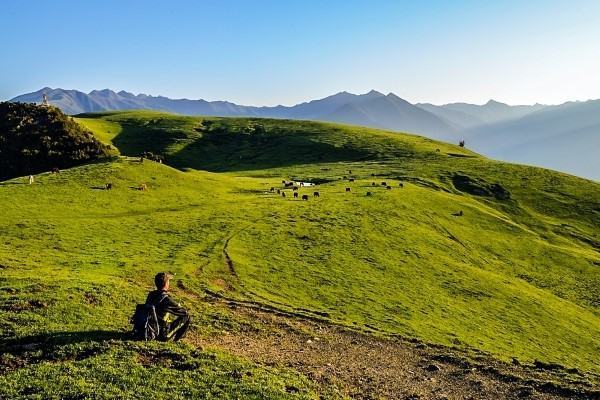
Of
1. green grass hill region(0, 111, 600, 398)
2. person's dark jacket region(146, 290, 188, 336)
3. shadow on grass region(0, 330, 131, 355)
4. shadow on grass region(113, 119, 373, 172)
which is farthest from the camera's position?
shadow on grass region(113, 119, 373, 172)

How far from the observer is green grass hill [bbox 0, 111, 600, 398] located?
78.0 ft

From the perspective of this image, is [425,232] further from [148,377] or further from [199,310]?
[148,377]

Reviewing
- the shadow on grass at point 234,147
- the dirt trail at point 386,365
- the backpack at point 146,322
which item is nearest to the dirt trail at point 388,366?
the dirt trail at point 386,365

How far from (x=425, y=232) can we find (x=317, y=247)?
2177cm

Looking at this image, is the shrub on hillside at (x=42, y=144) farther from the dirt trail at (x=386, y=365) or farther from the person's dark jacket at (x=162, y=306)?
the person's dark jacket at (x=162, y=306)

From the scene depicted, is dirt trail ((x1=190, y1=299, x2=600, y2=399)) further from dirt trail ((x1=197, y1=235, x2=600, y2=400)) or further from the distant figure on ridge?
the distant figure on ridge

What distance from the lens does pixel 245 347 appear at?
27.8 metres

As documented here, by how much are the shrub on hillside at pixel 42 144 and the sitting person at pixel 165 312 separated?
2926 inches

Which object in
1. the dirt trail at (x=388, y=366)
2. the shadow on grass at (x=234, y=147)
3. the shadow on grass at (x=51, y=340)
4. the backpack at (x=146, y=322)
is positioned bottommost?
the dirt trail at (x=388, y=366)

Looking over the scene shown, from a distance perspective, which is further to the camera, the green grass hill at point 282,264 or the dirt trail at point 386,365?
the dirt trail at point 386,365

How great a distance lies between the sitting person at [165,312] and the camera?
24672 millimetres

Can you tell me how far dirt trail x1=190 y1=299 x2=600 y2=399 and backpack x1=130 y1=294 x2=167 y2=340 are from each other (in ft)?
9.34

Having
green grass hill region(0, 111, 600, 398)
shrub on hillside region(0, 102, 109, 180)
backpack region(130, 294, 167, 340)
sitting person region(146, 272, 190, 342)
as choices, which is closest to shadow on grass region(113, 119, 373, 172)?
green grass hill region(0, 111, 600, 398)

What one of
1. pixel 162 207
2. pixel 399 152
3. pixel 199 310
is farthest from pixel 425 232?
pixel 399 152
